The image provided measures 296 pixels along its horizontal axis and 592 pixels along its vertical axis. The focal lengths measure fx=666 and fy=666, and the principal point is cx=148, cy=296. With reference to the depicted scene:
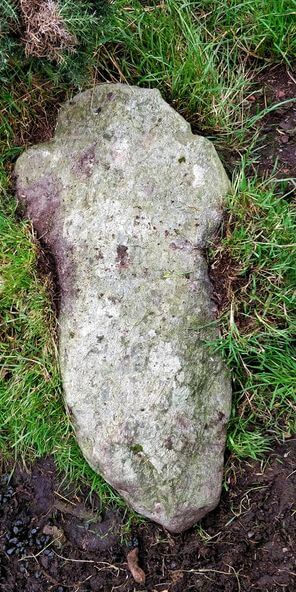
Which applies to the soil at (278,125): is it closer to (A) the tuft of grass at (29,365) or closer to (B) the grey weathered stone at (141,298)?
(B) the grey weathered stone at (141,298)

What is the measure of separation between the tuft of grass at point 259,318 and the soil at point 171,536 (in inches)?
3.0

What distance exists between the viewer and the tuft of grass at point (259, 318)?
9.23 ft

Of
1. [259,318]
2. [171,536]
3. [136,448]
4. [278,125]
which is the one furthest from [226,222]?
[171,536]

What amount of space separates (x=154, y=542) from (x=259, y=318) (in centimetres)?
107

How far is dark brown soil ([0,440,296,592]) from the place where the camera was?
274cm

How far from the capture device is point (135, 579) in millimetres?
2834

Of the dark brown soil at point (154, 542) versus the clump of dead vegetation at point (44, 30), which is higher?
the clump of dead vegetation at point (44, 30)

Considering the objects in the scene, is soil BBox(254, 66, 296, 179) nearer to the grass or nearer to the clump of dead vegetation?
the grass

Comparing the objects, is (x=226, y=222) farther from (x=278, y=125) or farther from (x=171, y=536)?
(x=171, y=536)

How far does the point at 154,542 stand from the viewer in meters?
2.88

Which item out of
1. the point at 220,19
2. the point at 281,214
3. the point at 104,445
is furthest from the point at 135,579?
the point at 220,19

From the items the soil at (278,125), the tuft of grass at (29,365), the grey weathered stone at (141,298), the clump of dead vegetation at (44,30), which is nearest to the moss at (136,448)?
the grey weathered stone at (141,298)

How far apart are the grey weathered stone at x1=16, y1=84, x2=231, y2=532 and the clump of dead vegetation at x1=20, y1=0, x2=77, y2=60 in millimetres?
394

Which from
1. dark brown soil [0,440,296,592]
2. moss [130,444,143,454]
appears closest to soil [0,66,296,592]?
dark brown soil [0,440,296,592]
